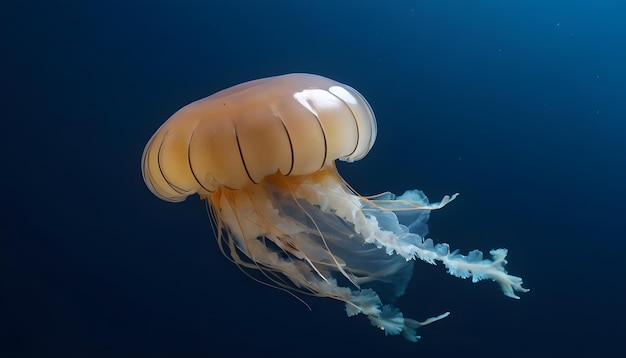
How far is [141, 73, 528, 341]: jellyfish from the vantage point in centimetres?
203

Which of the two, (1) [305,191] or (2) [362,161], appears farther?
(2) [362,161]

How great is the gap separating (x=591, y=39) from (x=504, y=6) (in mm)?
489

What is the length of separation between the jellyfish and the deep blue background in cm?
62

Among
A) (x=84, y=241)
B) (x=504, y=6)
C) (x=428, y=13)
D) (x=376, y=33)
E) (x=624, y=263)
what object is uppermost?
(x=504, y=6)

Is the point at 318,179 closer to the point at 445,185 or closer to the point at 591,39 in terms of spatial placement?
the point at 445,185

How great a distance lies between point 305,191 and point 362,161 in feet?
2.47

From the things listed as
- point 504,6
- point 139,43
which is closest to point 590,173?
point 504,6

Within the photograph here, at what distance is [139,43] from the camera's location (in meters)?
3.12

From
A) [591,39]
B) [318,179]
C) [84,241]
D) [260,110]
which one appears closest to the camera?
[260,110]

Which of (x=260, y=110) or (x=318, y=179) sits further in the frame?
(x=318, y=179)

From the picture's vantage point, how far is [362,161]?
2971 millimetres

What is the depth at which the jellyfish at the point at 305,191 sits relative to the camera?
6.66 ft

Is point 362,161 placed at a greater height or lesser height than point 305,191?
greater

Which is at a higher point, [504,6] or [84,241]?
[504,6]
